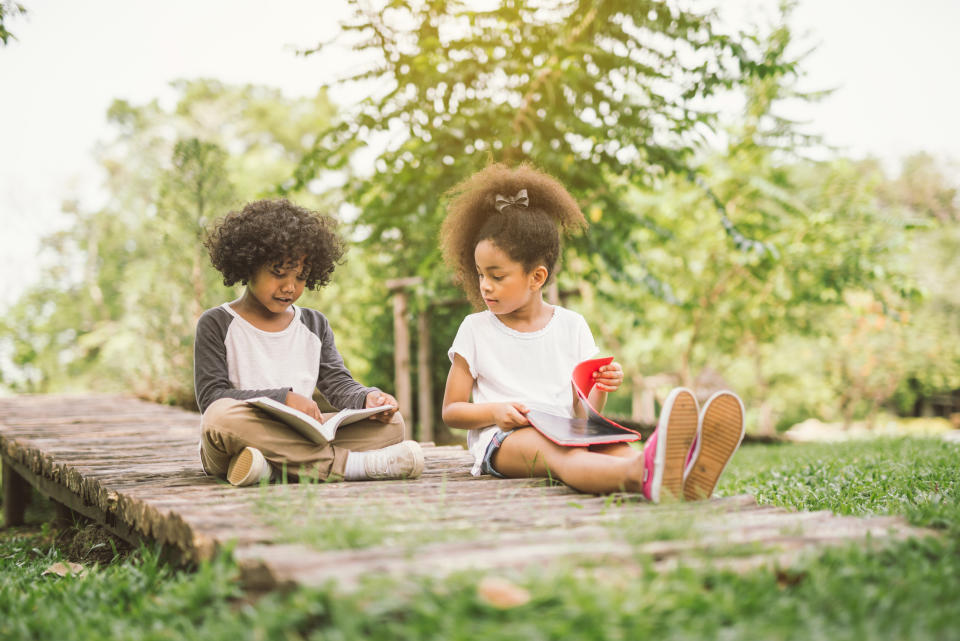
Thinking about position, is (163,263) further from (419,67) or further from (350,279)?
(419,67)

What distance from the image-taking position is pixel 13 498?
605cm

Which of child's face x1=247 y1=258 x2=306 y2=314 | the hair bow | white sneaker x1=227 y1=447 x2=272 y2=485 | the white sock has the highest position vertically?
the hair bow

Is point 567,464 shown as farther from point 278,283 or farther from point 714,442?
point 278,283

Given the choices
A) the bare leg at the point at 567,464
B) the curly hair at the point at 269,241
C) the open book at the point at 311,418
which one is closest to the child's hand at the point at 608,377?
the bare leg at the point at 567,464

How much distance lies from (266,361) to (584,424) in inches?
61.8

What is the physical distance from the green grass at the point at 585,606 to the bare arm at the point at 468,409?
1.35 metres

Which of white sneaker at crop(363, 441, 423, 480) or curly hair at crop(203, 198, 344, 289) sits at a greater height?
curly hair at crop(203, 198, 344, 289)

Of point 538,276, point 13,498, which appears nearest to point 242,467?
point 538,276

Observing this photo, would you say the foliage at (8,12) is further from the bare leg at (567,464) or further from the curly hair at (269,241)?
the bare leg at (567,464)

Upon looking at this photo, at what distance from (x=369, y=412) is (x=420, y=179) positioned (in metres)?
3.87

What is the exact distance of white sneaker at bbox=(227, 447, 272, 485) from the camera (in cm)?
287

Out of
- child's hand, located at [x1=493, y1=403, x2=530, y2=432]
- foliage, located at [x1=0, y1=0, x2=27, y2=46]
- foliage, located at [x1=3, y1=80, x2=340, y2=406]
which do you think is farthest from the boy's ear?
foliage, located at [x1=3, y1=80, x2=340, y2=406]

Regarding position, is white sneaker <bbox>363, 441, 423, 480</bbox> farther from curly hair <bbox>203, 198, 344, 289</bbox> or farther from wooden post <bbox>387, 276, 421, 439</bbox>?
wooden post <bbox>387, 276, 421, 439</bbox>

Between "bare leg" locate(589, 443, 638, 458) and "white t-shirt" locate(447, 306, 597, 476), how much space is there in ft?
1.06
